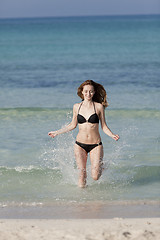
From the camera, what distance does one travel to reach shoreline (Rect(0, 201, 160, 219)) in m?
5.93

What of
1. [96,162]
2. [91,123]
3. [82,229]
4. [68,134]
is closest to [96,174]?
[96,162]

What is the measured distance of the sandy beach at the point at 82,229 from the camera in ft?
16.2

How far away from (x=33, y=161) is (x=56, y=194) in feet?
6.57

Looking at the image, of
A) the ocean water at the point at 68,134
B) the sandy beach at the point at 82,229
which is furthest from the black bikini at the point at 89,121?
the sandy beach at the point at 82,229

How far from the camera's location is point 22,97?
1695 cm

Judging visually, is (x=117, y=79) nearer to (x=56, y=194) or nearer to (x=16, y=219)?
(x=56, y=194)

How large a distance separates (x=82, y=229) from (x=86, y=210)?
1037 millimetres

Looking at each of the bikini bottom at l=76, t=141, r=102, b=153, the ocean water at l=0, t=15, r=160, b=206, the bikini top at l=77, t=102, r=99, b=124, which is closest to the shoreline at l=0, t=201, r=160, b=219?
Result: the ocean water at l=0, t=15, r=160, b=206

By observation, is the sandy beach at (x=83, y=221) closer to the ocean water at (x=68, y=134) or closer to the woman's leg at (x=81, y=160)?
the ocean water at (x=68, y=134)

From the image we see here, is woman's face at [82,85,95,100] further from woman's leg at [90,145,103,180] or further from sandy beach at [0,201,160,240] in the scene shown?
sandy beach at [0,201,160,240]

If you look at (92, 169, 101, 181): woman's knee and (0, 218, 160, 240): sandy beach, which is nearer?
(0, 218, 160, 240): sandy beach

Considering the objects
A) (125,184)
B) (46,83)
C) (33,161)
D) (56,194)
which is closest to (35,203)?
(56,194)

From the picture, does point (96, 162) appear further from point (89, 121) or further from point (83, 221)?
point (83, 221)

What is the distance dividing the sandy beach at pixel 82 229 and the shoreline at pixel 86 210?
12.9 inches
